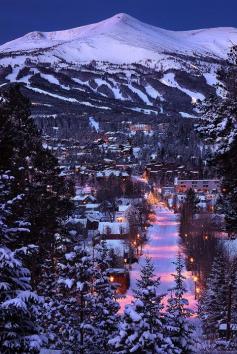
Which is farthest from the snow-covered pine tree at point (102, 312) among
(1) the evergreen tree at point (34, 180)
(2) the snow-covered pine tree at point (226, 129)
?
(2) the snow-covered pine tree at point (226, 129)

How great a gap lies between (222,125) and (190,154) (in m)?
184

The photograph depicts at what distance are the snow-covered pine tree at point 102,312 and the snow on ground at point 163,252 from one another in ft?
93.6

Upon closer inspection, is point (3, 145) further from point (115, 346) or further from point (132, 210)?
point (132, 210)

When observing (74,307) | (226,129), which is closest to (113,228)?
(74,307)

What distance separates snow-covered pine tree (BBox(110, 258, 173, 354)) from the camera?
14672 millimetres

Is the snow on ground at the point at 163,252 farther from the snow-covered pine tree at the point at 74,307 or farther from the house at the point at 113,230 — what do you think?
the snow-covered pine tree at the point at 74,307

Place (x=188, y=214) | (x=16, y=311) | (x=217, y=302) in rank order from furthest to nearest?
(x=188, y=214) < (x=217, y=302) < (x=16, y=311)

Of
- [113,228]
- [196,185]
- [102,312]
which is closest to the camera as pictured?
[102,312]

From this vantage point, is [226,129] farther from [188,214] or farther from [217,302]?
[188,214]

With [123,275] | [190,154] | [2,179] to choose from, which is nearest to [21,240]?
[2,179]

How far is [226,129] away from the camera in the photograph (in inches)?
582

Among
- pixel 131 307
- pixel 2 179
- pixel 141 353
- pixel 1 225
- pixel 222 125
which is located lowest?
pixel 141 353

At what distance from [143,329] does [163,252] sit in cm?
5957

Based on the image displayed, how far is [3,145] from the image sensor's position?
1486 centimetres
